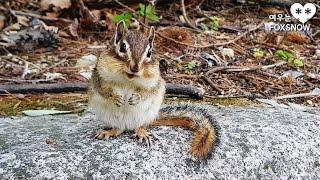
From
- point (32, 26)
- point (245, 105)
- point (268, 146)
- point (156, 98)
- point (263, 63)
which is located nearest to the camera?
point (156, 98)

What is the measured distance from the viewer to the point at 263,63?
4.22 metres

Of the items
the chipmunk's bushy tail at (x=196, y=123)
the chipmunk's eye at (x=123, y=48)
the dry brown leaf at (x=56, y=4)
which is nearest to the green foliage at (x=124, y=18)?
the dry brown leaf at (x=56, y=4)

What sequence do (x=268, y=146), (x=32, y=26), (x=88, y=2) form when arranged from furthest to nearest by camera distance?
(x=88, y=2) < (x=32, y=26) < (x=268, y=146)

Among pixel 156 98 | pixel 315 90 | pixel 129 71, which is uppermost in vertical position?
pixel 129 71

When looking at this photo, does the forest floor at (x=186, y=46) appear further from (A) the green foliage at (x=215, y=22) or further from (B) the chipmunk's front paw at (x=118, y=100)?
(B) the chipmunk's front paw at (x=118, y=100)

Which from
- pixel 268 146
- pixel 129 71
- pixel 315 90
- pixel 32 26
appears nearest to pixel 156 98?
pixel 129 71

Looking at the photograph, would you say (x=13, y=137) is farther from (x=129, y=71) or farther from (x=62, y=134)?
(x=129, y=71)

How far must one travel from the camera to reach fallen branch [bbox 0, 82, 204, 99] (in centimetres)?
346

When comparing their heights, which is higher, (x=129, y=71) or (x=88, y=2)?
(x=129, y=71)

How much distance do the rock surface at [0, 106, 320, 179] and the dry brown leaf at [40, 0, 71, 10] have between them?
1.99 meters

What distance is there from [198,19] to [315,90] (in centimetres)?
133

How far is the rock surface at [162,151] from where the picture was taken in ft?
8.06

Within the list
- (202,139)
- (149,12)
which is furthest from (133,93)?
(149,12)

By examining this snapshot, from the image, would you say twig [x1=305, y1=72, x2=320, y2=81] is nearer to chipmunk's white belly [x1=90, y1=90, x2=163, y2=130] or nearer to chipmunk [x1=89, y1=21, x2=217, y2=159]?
chipmunk [x1=89, y1=21, x2=217, y2=159]
